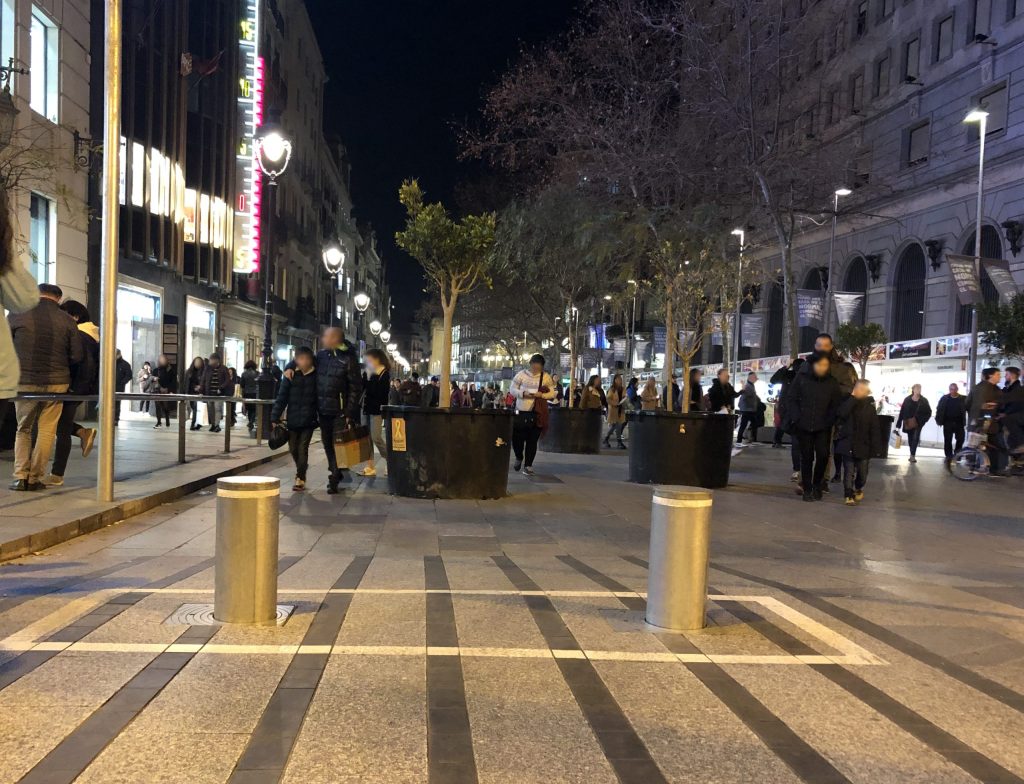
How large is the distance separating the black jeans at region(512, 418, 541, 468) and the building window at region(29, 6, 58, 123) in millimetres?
12492

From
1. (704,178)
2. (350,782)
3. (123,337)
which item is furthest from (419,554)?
(123,337)

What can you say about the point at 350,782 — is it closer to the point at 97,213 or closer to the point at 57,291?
the point at 57,291

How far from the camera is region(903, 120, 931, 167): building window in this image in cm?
3067

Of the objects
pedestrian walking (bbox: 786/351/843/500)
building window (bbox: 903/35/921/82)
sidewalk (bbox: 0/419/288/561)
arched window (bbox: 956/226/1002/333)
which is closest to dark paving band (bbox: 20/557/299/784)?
sidewalk (bbox: 0/419/288/561)

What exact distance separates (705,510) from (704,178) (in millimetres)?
12396

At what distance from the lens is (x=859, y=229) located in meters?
34.6

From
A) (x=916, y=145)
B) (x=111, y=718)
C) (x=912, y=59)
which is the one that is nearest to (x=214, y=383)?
(x=111, y=718)

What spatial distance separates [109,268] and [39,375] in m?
1.35

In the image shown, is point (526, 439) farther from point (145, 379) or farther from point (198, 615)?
point (145, 379)

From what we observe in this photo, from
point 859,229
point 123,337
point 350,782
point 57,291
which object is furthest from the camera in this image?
point 859,229

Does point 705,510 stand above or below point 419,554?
above

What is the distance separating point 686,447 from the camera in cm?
1112

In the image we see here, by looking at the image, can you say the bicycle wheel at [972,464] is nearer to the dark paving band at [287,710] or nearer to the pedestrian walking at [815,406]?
the pedestrian walking at [815,406]

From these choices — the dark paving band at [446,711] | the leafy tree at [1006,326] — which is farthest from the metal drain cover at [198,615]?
the leafy tree at [1006,326]
